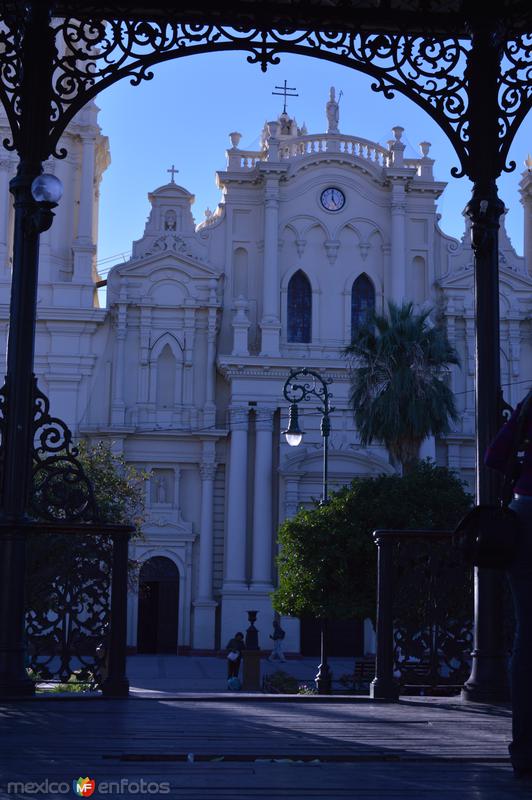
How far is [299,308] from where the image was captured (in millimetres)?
42062

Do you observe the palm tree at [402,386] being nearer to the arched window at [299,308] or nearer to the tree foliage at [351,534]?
the tree foliage at [351,534]

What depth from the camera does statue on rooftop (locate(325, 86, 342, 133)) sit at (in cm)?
4231

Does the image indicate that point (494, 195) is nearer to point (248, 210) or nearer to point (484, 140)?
point (484, 140)

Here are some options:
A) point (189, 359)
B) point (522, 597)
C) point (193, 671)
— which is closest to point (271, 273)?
point (189, 359)

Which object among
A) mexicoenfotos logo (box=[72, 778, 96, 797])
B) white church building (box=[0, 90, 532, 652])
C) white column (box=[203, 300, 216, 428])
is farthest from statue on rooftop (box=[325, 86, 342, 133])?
mexicoenfotos logo (box=[72, 778, 96, 797])

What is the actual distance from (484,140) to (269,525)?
30.8m

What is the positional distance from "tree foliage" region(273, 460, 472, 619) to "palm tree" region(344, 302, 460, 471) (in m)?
2.04

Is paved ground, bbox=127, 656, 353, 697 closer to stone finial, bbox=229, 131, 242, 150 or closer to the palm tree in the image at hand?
the palm tree

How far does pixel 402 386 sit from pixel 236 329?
10.9 m

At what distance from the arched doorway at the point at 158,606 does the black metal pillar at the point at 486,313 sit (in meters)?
31.3

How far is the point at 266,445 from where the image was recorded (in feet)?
130

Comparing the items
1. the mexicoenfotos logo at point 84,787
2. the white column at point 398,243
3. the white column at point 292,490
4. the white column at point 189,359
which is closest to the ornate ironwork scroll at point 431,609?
the mexicoenfotos logo at point 84,787

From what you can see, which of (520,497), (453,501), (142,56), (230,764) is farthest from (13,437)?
(453,501)

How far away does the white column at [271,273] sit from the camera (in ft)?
133
